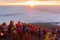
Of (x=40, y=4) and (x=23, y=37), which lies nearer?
(x=23, y=37)

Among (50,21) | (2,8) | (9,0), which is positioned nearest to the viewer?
(50,21)

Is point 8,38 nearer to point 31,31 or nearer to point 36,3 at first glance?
point 31,31

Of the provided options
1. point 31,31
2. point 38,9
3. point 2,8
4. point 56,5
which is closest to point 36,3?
point 38,9

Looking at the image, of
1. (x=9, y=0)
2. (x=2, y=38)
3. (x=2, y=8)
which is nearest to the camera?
(x=2, y=38)

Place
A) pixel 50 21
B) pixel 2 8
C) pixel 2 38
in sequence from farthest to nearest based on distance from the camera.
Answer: pixel 2 8 < pixel 50 21 < pixel 2 38

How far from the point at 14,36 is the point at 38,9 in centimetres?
62

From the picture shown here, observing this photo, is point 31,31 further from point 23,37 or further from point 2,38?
point 2,38

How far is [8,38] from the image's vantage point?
2.93ft

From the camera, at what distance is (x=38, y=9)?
146 centimetres

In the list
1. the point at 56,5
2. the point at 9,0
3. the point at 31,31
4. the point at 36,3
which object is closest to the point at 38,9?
the point at 36,3

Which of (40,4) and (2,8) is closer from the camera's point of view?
(2,8)

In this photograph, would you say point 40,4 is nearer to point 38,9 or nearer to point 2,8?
point 38,9

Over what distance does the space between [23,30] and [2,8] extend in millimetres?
529

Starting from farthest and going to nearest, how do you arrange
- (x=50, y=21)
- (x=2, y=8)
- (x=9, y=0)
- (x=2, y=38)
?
(x=9, y=0) < (x=2, y=8) < (x=50, y=21) < (x=2, y=38)
